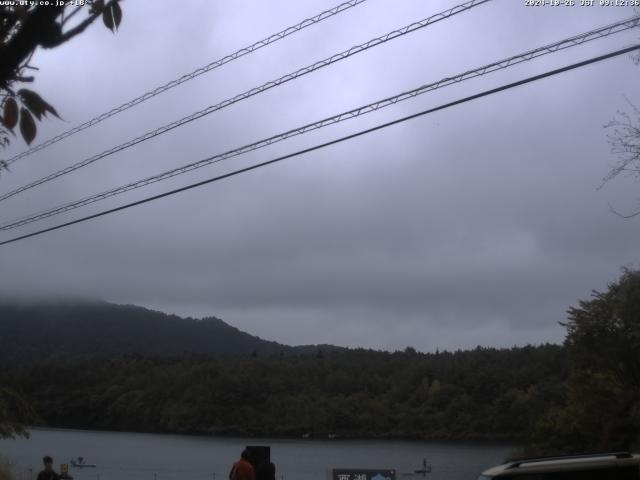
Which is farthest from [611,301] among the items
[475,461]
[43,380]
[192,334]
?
[192,334]

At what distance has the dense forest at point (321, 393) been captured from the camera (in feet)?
223

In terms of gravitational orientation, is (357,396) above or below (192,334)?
below

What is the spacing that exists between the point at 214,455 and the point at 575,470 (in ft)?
189

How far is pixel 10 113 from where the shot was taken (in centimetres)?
339

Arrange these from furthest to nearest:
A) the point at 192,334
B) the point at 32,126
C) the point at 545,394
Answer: the point at 192,334 → the point at 545,394 → the point at 32,126

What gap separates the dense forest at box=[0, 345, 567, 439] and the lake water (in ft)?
9.64

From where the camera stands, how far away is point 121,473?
1938 inches

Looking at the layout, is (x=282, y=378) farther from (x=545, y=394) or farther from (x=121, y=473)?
(x=121, y=473)

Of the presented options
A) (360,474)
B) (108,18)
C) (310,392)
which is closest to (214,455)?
(310,392)

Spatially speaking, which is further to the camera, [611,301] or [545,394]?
[545,394]

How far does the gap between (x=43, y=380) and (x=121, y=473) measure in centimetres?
1250

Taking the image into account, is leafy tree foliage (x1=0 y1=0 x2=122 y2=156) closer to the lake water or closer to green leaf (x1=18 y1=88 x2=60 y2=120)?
green leaf (x1=18 y1=88 x2=60 y2=120)

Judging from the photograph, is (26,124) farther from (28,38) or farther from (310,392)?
(310,392)

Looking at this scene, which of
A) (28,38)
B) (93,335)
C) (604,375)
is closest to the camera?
(28,38)
